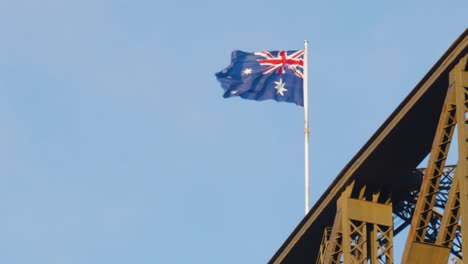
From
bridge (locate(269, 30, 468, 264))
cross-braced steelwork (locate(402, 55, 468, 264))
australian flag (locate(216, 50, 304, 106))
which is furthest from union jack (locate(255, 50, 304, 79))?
cross-braced steelwork (locate(402, 55, 468, 264))

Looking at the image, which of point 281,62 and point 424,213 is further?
point 281,62

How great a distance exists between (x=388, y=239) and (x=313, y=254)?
11.2 feet

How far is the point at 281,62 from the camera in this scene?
52000mm

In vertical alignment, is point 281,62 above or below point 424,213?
above

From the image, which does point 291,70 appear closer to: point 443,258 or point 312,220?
point 312,220

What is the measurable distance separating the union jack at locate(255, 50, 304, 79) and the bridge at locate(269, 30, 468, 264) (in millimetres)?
9292

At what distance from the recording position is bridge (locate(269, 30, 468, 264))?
34.9 m

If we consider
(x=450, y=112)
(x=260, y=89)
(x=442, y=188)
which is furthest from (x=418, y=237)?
(x=260, y=89)

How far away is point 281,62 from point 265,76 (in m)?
0.71

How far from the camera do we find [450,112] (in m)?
35.3

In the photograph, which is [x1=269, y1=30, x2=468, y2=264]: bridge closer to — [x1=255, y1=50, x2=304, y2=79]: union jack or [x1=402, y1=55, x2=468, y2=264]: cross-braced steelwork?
[x1=402, y1=55, x2=468, y2=264]: cross-braced steelwork

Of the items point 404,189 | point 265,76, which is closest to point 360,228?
point 404,189

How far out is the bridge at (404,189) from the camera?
115 ft

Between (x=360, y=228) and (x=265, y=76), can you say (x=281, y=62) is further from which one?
(x=360, y=228)
